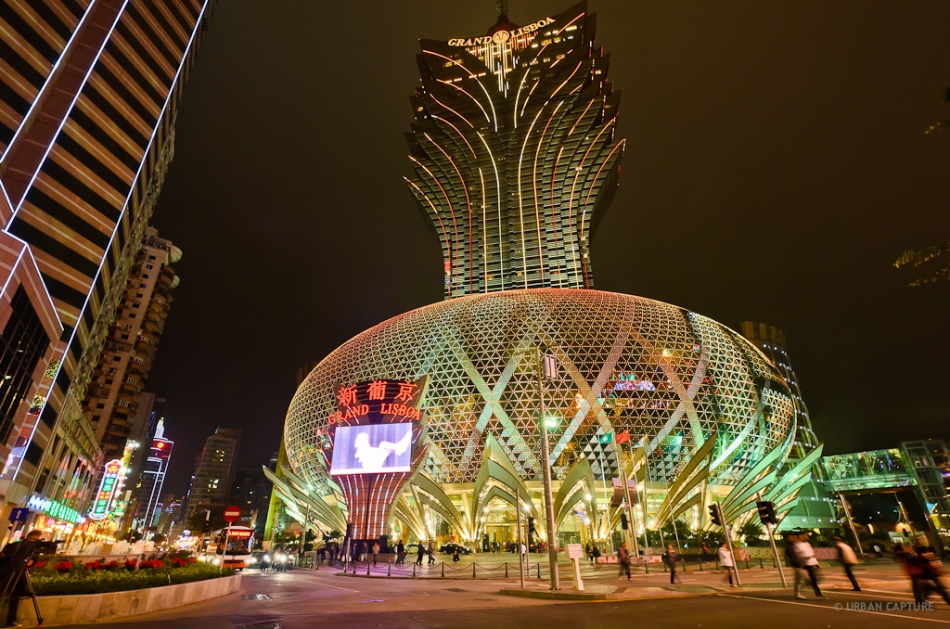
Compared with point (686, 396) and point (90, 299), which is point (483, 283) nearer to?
point (686, 396)

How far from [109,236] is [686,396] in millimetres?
65945

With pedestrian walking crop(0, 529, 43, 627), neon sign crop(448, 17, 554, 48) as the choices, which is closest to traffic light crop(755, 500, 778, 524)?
pedestrian walking crop(0, 529, 43, 627)

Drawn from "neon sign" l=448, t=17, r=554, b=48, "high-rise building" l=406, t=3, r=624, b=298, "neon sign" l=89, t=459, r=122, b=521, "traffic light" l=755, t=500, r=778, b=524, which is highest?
"neon sign" l=448, t=17, r=554, b=48

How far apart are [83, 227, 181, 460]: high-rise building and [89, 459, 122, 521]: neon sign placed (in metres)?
12.9

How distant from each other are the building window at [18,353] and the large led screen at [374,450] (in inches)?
893

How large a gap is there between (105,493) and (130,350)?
91.5ft

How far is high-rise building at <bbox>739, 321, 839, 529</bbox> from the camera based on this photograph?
97.8 meters

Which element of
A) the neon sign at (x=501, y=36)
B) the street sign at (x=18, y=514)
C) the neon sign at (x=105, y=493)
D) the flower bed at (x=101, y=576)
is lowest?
the flower bed at (x=101, y=576)

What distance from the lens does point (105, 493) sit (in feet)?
237

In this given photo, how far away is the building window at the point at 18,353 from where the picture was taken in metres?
24.8

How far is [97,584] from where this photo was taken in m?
11.8

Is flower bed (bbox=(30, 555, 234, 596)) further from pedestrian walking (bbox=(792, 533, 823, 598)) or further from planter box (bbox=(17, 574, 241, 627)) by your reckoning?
pedestrian walking (bbox=(792, 533, 823, 598))

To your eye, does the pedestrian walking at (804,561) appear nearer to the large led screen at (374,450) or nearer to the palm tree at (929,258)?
the palm tree at (929,258)

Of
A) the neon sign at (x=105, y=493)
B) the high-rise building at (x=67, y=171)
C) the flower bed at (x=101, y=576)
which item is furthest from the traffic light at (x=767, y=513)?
the neon sign at (x=105, y=493)
